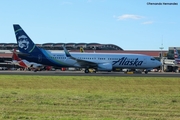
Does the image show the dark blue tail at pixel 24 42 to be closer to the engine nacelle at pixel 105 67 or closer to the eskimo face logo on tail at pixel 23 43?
the eskimo face logo on tail at pixel 23 43

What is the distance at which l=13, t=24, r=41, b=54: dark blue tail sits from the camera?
65188 mm

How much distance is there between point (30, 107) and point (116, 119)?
14.6 feet

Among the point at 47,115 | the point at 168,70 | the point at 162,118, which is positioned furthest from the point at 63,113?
the point at 168,70

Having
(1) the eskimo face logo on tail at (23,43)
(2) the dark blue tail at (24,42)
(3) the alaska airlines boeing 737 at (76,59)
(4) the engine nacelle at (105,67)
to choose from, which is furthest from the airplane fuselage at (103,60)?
(1) the eskimo face logo on tail at (23,43)

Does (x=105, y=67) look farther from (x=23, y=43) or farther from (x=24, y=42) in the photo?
(x=23, y=43)

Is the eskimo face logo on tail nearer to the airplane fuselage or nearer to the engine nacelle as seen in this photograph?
the airplane fuselage

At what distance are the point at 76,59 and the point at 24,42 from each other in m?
9.49

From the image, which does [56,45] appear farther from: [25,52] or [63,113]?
[63,113]

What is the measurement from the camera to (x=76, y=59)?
6581 cm

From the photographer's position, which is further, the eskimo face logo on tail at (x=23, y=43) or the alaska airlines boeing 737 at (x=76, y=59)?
the eskimo face logo on tail at (x=23, y=43)

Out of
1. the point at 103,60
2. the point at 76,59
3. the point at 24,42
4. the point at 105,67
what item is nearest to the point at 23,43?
the point at 24,42

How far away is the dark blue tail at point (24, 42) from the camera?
214ft

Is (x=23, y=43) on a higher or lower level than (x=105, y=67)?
higher

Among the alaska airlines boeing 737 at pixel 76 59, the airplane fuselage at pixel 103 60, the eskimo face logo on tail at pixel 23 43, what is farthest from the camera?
the airplane fuselage at pixel 103 60
